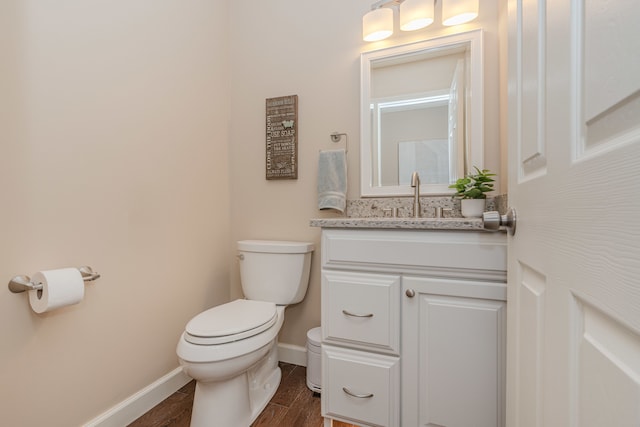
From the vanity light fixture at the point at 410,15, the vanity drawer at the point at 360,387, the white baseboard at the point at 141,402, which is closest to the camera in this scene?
the vanity drawer at the point at 360,387

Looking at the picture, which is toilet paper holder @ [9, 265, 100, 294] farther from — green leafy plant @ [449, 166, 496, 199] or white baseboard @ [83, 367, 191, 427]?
green leafy plant @ [449, 166, 496, 199]

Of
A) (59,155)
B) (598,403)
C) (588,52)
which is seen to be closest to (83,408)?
(59,155)

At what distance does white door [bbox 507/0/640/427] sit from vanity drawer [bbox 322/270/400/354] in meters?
0.49

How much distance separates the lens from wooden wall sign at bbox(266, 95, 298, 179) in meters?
1.77

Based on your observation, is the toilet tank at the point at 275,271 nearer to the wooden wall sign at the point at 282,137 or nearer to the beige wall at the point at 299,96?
the beige wall at the point at 299,96

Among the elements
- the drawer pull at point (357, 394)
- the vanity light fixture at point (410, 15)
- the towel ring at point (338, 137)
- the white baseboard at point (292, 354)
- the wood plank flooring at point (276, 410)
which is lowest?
the wood plank flooring at point (276, 410)

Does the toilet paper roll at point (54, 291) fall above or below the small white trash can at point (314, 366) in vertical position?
above

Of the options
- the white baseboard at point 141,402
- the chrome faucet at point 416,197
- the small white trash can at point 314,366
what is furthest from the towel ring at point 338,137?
the white baseboard at point 141,402

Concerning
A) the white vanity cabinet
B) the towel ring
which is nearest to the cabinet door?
the white vanity cabinet

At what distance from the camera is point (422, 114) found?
5.09 feet

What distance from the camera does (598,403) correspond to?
1.04 ft

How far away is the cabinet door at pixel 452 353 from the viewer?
973 millimetres

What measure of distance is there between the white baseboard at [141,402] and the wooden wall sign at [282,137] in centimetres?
118

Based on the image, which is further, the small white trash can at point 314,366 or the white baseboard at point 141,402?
the small white trash can at point 314,366
